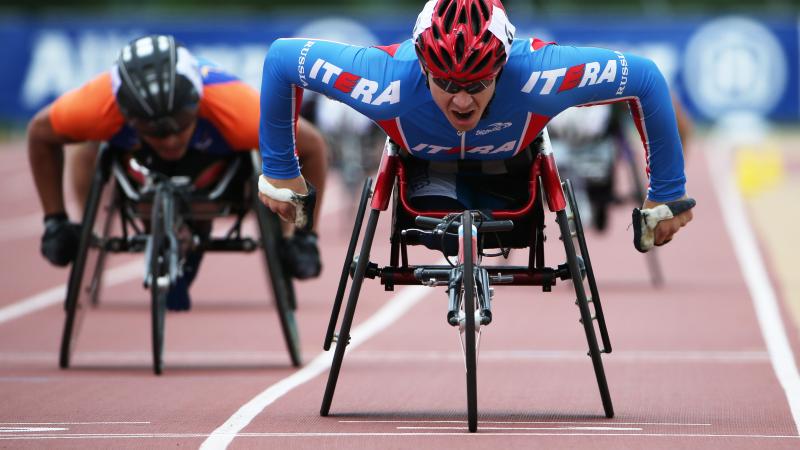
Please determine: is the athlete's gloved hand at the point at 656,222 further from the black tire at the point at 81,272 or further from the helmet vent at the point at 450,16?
the black tire at the point at 81,272

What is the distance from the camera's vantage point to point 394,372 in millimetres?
10727

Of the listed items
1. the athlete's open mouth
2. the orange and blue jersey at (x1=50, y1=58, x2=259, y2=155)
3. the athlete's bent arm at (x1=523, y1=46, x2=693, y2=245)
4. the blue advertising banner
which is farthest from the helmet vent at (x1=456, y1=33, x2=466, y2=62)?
the blue advertising banner

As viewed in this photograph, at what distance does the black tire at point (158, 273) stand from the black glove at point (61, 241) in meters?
0.64

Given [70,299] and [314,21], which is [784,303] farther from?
[314,21]

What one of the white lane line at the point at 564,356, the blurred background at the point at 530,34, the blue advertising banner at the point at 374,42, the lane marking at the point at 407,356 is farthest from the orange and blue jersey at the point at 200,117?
the blue advertising banner at the point at 374,42

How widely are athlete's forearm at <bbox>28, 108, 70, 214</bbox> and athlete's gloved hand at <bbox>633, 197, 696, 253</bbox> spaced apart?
4.05 metres

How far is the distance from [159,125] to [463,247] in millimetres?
3276

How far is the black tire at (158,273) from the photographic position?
10.3 meters

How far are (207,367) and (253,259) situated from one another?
32.3ft

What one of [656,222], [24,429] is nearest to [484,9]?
[656,222]

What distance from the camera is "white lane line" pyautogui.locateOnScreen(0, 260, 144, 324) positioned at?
14.9 m

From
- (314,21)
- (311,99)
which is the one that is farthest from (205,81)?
(314,21)

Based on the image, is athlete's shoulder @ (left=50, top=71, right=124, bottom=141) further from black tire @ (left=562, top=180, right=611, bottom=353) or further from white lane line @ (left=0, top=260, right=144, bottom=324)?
white lane line @ (left=0, top=260, right=144, bottom=324)

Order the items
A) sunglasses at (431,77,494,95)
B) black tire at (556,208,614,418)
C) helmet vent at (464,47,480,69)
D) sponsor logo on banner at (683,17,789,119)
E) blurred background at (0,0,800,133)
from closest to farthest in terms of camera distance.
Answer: helmet vent at (464,47,480,69) < sunglasses at (431,77,494,95) < black tire at (556,208,614,418) < blurred background at (0,0,800,133) < sponsor logo on banner at (683,17,789,119)
